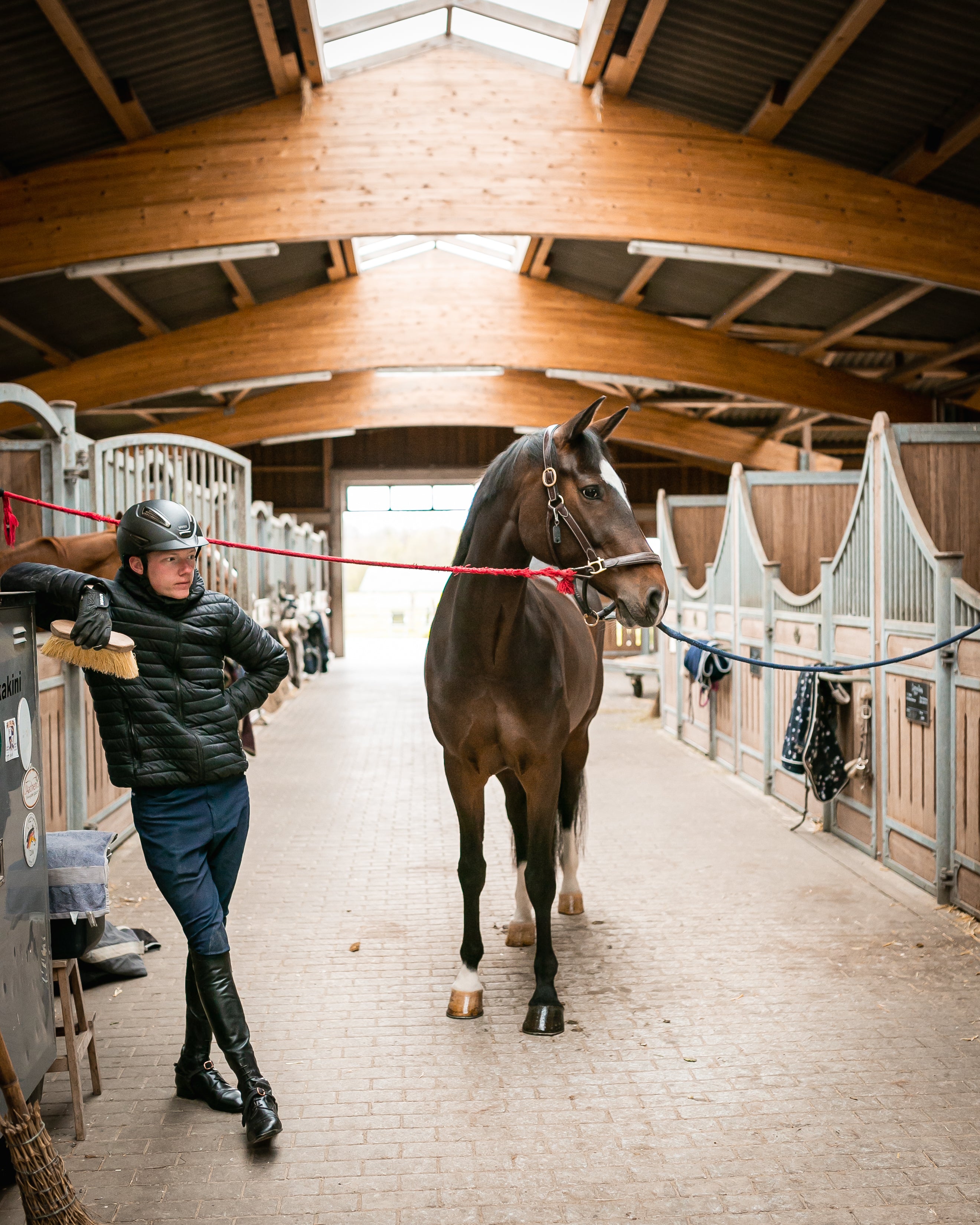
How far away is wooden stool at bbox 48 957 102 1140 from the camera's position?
82.4 inches

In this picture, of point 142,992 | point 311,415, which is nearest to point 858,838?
point 142,992

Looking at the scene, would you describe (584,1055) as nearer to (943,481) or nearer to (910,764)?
(910,764)

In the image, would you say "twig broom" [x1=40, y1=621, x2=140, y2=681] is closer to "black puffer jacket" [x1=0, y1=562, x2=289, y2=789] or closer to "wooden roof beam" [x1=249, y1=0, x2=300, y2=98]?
"black puffer jacket" [x1=0, y1=562, x2=289, y2=789]

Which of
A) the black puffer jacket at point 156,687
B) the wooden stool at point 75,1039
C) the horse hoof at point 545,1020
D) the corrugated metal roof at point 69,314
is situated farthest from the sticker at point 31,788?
the corrugated metal roof at point 69,314

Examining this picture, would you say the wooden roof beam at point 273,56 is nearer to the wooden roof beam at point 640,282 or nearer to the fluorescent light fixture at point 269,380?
the wooden roof beam at point 640,282

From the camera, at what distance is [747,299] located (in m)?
8.70

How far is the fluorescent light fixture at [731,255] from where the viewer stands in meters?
6.31

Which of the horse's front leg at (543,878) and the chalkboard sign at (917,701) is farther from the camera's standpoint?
the chalkboard sign at (917,701)

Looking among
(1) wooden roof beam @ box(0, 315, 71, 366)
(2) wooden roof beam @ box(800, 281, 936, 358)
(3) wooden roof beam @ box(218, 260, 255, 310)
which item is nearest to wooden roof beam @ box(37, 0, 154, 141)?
(3) wooden roof beam @ box(218, 260, 255, 310)

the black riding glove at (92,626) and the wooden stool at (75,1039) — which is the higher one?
the black riding glove at (92,626)

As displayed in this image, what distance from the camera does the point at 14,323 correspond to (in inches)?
328

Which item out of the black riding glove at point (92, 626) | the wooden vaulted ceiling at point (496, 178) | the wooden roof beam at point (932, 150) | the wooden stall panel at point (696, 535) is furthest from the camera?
the wooden stall panel at point (696, 535)

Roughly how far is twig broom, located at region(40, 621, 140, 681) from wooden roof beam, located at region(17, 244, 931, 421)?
25.6 feet

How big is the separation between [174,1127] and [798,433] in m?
16.1
